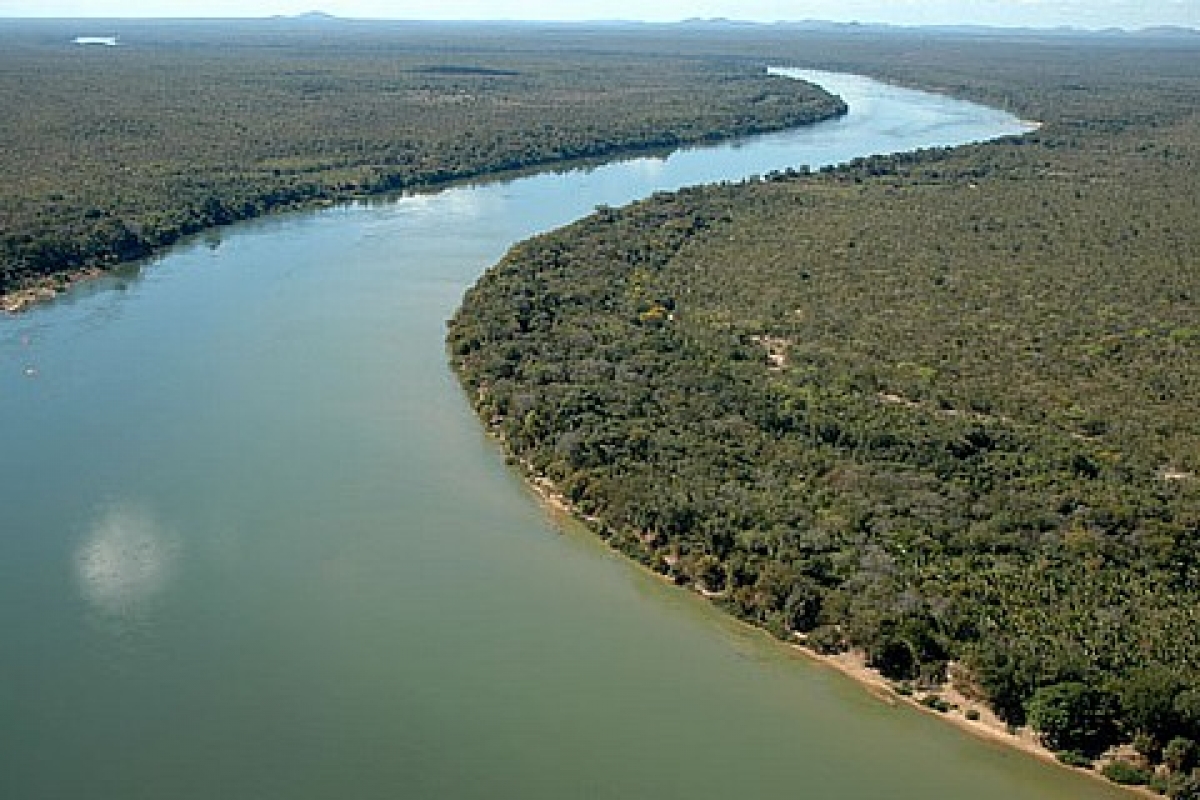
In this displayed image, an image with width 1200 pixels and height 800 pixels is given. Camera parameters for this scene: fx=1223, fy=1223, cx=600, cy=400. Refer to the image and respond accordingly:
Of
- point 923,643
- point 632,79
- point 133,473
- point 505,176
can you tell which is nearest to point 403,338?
point 133,473

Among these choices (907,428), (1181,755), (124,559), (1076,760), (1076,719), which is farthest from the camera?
(907,428)

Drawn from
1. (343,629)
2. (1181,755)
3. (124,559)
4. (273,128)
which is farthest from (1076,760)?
(273,128)

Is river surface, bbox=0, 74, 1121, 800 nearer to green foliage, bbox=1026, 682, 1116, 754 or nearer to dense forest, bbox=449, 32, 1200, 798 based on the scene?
green foliage, bbox=1026, 682, 1116, 754

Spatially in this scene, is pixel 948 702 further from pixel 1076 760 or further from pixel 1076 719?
pixel 1076 760

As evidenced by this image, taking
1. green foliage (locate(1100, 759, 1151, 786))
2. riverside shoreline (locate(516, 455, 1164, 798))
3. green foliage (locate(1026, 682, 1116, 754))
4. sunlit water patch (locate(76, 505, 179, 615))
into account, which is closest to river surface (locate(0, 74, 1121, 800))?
sunlit water patch (locate(76, 505, 179, 615))

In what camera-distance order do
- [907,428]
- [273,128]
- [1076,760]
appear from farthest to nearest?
[273,128]
[907,428]
[1076,760]

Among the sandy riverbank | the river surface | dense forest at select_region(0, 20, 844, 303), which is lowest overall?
the river surface
